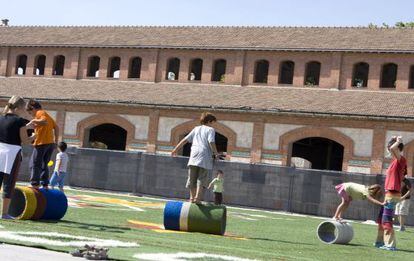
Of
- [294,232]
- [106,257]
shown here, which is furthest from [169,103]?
[106,257]

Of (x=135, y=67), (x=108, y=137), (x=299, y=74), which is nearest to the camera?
(x=299, y=74)

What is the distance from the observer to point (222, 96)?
133 ft

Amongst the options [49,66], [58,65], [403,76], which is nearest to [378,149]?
[403,76]

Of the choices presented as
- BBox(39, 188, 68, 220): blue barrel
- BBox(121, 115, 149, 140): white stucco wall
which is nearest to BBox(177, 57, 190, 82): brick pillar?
BBox(121, 115, 149, 140): white stucco wall

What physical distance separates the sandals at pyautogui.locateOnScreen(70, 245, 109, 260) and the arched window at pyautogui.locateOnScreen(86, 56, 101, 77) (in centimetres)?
3886

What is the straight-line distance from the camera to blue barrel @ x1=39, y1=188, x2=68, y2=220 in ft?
43.3

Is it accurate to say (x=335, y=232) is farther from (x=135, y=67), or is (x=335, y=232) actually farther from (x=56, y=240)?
(x=135, y=67)

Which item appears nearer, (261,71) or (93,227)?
(93,227)

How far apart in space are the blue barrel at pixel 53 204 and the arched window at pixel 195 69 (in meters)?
30.4

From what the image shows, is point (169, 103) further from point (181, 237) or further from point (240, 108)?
point (181, 237)

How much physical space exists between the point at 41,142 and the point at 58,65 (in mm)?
34949

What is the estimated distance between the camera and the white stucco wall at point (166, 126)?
40.2 meters

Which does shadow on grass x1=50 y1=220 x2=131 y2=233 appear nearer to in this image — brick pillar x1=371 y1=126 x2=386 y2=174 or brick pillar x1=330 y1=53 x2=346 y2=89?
brick pillar x1=371 y1=126 x2=386 y2=174

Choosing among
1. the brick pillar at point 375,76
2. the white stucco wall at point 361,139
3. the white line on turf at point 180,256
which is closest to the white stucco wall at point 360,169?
the white stucco wall at point 361,139
